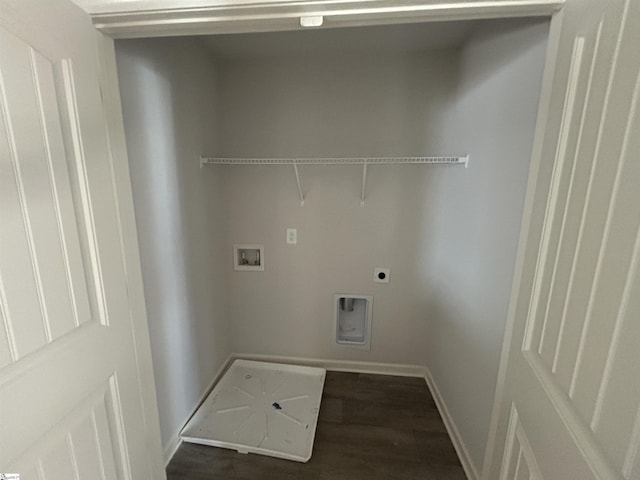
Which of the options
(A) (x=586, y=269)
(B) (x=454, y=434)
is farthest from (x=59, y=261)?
(B) (x=454, y=434)

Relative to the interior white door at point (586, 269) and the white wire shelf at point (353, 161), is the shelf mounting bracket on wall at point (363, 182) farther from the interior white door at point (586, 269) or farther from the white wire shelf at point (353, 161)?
the interior white door at point (586, 269)

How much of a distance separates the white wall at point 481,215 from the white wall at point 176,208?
1543 mm

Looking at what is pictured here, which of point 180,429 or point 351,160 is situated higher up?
point 351,160

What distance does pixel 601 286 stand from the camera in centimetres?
63

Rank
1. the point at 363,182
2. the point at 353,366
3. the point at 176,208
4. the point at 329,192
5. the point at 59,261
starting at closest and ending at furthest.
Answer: the point at 59,261, the point at 176,208, the point at 363,182, the point at 329,192, the point at 353,366

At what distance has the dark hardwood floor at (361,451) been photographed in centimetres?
171

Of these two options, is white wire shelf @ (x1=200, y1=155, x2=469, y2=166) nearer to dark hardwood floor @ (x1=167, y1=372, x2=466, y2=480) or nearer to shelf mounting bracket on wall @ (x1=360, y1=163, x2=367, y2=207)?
shelf mounting bracket on wall @ (x1=360, y1=163, x2=367, y2=207)

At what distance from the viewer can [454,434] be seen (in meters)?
1.89

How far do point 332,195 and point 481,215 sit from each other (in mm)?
1017

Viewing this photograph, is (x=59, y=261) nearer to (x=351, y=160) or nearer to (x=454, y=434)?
(x=351, y=160)

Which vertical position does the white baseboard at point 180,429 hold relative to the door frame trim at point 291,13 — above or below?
below

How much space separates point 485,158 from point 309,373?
192cm

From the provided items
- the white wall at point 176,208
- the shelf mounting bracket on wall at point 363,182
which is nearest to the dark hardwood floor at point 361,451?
the white wall at point 176,208

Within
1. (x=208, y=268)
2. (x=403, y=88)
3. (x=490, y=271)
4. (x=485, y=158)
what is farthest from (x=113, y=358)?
(x=403, y=88)
